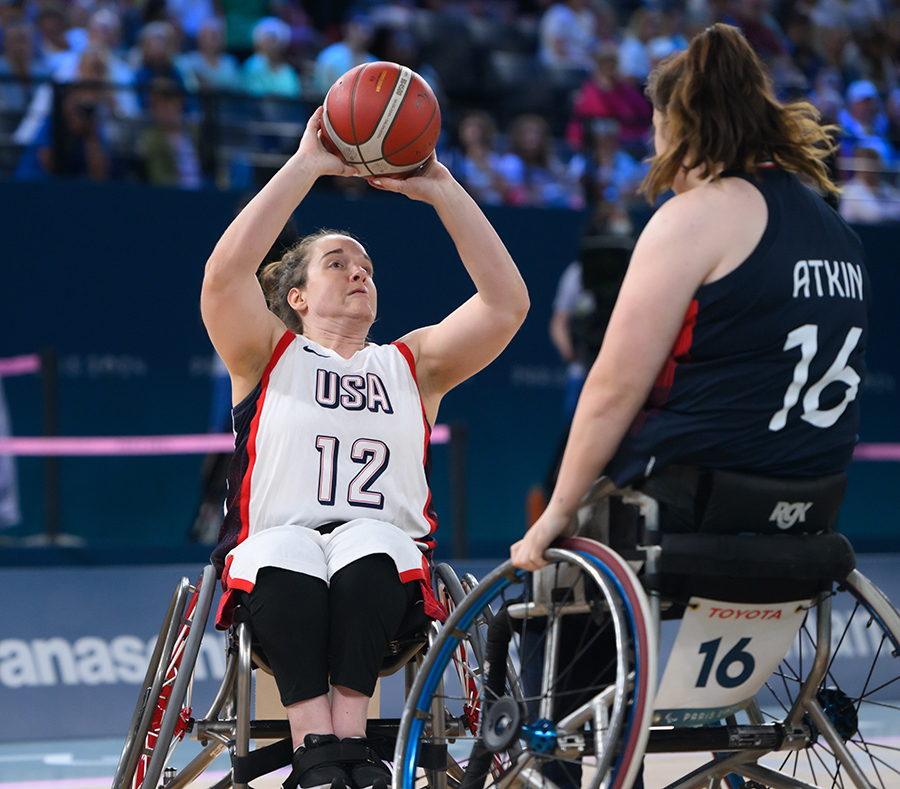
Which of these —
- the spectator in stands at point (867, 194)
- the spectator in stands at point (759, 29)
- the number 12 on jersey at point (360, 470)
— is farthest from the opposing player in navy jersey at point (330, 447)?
the spectator in stands at point (759, 29)

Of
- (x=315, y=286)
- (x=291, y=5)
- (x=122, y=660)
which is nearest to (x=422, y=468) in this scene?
(x=315, y=286)

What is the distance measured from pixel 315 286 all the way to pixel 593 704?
1503 mm

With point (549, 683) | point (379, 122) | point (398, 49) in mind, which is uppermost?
point (398, 49)

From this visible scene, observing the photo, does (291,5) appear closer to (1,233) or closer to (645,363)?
(1,233)

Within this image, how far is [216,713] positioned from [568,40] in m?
7.93

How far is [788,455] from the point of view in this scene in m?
1.99

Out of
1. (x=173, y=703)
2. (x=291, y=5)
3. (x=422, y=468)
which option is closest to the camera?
(x=173, y=703)

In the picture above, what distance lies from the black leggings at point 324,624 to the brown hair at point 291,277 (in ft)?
3.02

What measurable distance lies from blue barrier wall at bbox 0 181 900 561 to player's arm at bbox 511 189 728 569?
4458 mm

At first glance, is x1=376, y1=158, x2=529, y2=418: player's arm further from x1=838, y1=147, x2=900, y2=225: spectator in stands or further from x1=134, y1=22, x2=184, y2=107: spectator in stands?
x1=838, y1=147, x2=900, y2=225: spectator in stands

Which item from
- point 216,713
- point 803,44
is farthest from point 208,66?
point 216,713

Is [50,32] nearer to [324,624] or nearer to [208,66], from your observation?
[208,66]

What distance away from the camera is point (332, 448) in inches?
105

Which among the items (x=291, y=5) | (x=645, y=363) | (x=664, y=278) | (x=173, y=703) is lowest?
(x=173, y=703)
